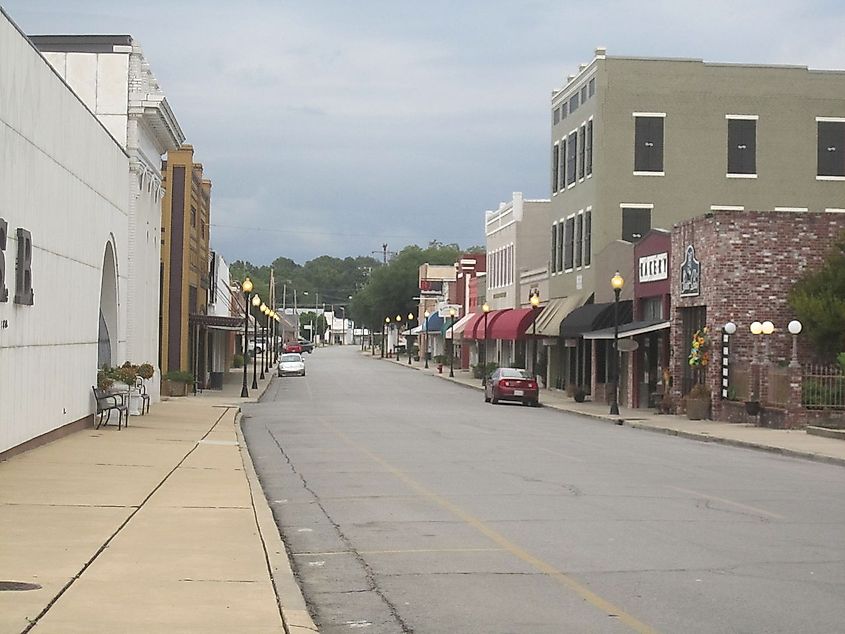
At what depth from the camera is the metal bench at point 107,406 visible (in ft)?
92.3

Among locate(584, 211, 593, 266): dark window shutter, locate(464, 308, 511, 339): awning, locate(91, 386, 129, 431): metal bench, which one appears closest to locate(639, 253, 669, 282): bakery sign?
locate(584, 211, 593, 266): dark window shutter

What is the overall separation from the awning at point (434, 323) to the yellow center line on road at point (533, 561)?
92621mm

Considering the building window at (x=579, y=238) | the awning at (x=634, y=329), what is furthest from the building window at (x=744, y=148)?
the awning at (x=634, y=329)

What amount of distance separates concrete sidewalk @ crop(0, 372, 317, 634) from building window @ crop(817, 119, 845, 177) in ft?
128

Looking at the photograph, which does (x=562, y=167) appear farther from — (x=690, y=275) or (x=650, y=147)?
(x=690, y=275)

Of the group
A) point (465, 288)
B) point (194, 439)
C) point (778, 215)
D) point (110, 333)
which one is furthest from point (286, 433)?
point (465, 288)

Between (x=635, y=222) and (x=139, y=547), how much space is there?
44.1 metres

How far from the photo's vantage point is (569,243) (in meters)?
58.7

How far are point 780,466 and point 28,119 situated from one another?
1443 cm

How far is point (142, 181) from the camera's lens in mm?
37250

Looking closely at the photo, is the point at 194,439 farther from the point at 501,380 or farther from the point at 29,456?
the point at 501,380

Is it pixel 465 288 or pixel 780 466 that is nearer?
pixel 780 466

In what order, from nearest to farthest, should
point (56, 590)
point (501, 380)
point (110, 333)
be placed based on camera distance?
point (56, 590)
point (110, 333)
point (501, 380)

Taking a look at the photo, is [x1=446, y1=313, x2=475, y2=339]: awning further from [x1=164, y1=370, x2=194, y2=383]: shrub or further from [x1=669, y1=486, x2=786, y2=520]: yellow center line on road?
[x1=669, y1=486, x2=786, y2=520]: yellow center line on road
